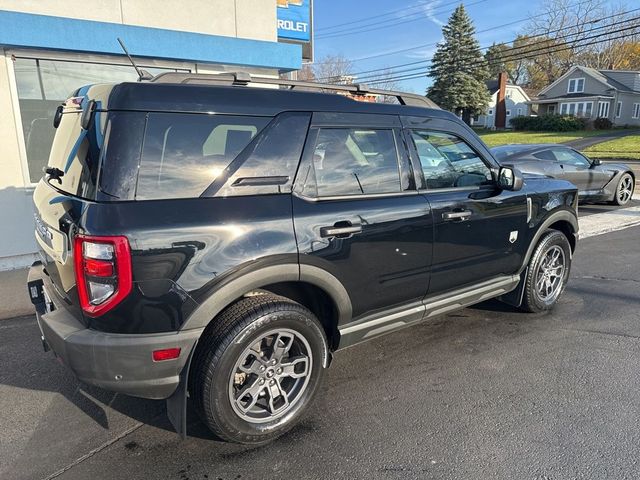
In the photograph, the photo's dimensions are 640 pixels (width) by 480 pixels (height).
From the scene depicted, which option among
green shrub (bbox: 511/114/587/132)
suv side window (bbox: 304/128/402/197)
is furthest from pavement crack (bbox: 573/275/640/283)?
green shrub (bbox: 511/114/587/132)

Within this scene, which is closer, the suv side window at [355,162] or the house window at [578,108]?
the suv side window at [355,162]

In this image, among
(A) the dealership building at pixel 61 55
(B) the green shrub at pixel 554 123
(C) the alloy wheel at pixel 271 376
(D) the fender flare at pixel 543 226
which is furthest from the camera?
(B) the green shrub at pixel 554 123

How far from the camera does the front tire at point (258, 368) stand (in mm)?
2436

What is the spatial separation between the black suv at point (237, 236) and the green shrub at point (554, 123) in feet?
150

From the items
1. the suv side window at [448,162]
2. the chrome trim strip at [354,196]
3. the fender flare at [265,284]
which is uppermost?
the suv side window at [448,162]

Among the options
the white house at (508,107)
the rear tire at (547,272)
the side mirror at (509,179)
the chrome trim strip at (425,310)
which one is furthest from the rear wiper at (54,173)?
the white house at (508,107)

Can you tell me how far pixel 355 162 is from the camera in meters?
3.00

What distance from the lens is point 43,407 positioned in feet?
9.98

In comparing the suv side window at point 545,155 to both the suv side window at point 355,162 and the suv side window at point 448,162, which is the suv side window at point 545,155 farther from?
the suv side window at point 355,162

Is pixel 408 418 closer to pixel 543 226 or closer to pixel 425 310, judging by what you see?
pixel 425 310

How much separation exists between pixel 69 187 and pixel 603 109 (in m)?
54.9

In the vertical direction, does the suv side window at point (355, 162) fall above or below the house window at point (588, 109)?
below

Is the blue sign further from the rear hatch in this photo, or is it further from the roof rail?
the rear hatch

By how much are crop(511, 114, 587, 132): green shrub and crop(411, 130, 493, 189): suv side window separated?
149 feet
